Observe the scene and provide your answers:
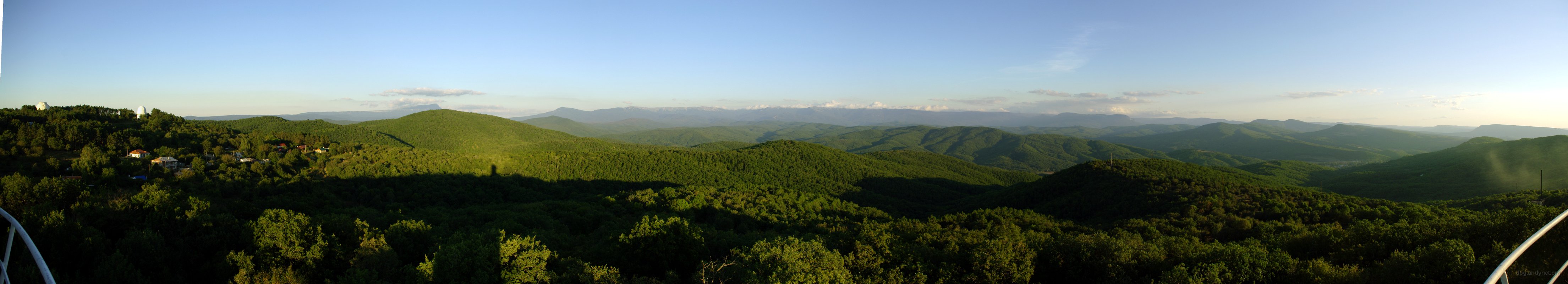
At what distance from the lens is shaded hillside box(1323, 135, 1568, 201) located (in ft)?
210

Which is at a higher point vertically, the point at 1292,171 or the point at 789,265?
the point at 789,265

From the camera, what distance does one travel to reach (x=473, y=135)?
470 ft

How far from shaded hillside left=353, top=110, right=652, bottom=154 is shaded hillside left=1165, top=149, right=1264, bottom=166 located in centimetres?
18211

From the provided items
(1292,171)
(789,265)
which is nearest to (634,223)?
(789,265)

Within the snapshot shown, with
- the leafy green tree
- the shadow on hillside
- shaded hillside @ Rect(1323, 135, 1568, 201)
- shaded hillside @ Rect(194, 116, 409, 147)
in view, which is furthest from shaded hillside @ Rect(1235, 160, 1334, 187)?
shaded hillside @ Rect(194, 116, 409, 147)

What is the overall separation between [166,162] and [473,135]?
10861 centimetres

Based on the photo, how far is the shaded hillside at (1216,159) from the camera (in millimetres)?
174000

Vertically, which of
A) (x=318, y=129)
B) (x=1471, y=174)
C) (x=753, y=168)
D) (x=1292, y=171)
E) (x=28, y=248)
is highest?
(x=28, y=248)

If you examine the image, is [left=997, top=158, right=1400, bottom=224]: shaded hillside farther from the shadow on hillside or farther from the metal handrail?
the metal handrail

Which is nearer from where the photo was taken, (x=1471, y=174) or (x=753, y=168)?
(x=1471, y=174)

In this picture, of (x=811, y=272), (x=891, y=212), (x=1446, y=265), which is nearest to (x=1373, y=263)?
(x=1446, y=265)

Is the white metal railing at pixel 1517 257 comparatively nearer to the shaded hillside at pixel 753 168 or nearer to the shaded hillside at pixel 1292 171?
the shaded hillside at pixel 753 168

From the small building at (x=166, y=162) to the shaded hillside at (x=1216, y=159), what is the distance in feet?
719

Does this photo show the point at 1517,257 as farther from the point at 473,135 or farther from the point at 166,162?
the point at 473,135
